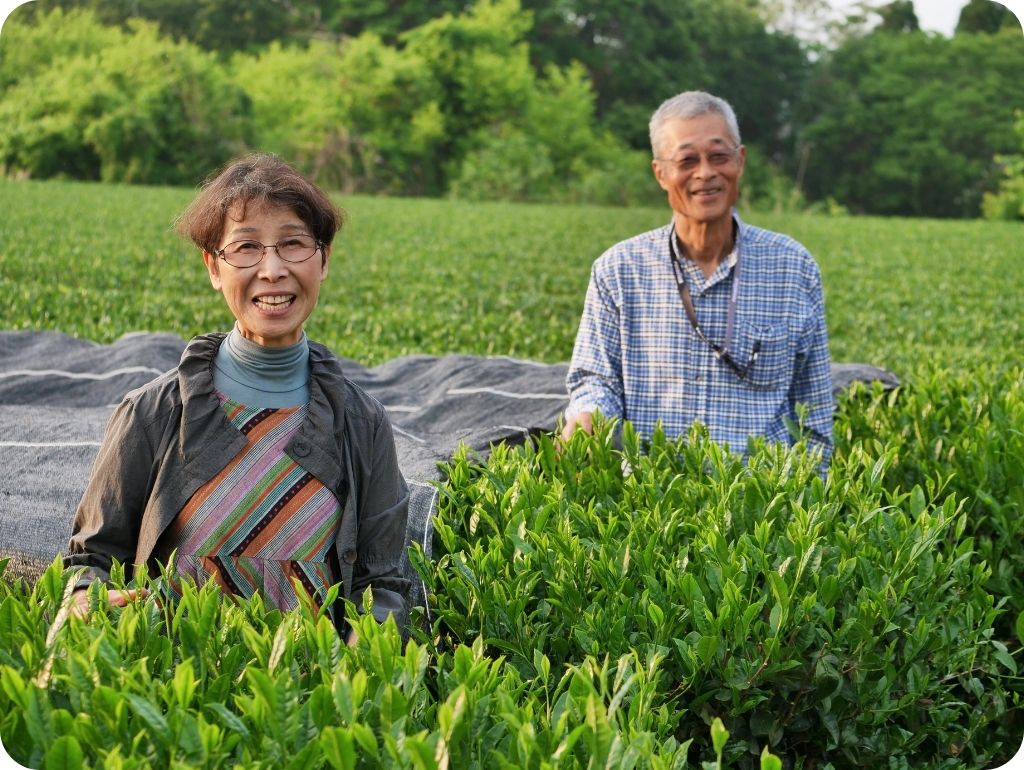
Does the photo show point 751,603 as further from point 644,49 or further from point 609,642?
point 644,49

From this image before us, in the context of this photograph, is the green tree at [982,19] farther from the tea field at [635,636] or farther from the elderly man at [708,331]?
the elderly man at [708,331]

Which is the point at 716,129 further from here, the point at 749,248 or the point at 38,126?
the point at 38,126

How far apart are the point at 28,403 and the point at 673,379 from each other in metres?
2.69

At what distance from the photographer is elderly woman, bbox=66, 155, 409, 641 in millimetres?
2570

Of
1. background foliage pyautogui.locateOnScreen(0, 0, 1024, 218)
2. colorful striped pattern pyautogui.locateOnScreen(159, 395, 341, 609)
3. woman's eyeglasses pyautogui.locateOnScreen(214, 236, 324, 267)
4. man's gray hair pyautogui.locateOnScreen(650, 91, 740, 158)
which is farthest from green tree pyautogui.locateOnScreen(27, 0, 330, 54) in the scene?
colorful striped pattern pyautogui.locateOnScreen(159, 395, 341, 609)

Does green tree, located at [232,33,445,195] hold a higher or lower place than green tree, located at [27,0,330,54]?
lower

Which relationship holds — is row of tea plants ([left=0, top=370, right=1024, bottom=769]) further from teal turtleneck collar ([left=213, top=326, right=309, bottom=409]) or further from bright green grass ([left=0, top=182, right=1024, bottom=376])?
bright green grass ([left=0, top=182, right=1024, bottom=376])

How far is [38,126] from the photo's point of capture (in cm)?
2445

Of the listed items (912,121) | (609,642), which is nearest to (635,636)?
(609,642)

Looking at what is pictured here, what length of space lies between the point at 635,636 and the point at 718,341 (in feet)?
6.67

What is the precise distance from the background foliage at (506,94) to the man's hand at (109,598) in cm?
2395

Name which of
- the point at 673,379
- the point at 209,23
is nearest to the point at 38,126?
the point at 209,23

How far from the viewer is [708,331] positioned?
4.25m

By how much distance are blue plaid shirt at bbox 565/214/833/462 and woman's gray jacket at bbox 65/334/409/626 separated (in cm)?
157
